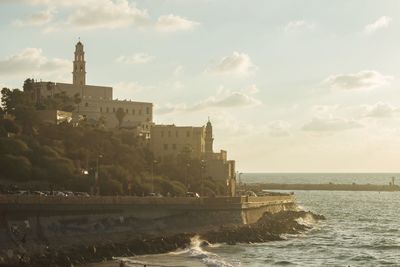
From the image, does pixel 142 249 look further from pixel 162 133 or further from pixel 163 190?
pixel 162 133

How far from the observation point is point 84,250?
223 feet

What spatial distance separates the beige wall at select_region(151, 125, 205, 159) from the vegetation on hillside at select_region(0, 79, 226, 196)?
4.17m

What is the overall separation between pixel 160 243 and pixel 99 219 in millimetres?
7834

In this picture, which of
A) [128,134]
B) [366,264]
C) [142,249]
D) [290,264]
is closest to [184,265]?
[142,249]

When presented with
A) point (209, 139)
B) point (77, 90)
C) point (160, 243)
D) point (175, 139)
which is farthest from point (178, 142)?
point (160, 243)

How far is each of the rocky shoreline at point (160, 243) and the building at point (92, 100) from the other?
49141 mm

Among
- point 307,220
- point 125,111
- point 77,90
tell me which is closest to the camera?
point 307,220

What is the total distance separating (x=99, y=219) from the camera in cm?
7769

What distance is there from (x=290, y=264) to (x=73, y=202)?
83.9ft

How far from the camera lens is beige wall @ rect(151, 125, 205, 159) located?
13812cm

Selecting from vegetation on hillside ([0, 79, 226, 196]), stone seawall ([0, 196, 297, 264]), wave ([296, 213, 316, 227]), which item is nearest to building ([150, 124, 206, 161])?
vegetation on hillside ([0, 79, 226, 196])

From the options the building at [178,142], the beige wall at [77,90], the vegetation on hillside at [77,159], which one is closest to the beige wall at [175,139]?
the building at [178,142]

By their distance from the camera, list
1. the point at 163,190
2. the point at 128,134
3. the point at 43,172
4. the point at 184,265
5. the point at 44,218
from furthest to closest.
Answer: the point at 128,134
the point at 163,190
the point at 43,172
the point at 44,218
the point at 184,265

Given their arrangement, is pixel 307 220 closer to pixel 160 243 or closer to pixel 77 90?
pixel 160 243
